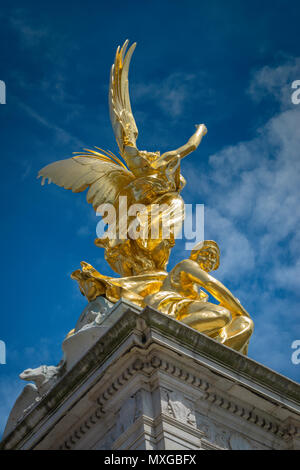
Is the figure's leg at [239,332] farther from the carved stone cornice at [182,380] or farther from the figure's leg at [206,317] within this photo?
the carved stone cornice at [182,380]

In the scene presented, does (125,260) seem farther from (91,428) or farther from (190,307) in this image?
(91,428)

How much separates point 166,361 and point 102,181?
6270 mm

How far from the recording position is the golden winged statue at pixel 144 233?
12.5 m

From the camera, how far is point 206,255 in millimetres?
14117

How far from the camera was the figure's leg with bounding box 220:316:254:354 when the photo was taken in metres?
12.4

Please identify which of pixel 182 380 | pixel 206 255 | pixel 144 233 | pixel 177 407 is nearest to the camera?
pixel 177 407

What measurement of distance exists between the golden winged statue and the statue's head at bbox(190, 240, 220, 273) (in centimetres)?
2

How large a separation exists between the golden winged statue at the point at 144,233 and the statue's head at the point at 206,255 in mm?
18

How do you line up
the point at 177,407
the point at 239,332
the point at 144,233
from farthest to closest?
the point at 144,233, the point at 239,332, the point at 177,407

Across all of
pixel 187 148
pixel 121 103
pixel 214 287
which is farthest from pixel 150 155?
pixel 214 287

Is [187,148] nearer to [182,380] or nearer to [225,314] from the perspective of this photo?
[225,314]

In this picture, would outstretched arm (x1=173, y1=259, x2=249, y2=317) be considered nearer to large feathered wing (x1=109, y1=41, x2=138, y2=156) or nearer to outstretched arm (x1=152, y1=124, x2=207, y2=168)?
outstretched arm (x1=152, y1=124, x2=207, y2=168)

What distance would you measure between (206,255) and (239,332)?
2.02m

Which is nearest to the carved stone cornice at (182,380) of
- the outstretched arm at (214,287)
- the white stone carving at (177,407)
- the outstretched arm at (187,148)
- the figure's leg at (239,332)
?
the white stone carving at (177,407)
